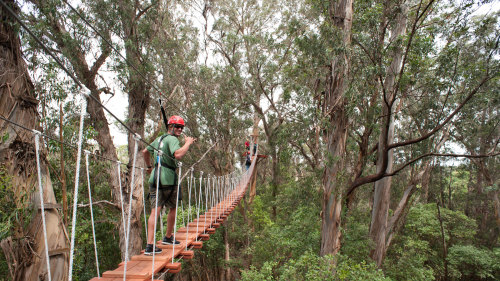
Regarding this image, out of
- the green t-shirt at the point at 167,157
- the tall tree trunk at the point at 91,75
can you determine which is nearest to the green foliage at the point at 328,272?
the tall tree trunk at the point at 91,75

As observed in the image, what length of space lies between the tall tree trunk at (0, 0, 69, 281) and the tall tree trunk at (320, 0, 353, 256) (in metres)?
3.38

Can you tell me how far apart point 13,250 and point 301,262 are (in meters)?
3.38

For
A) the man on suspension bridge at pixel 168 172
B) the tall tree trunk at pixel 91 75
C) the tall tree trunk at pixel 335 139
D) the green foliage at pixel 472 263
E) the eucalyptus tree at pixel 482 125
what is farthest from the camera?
the green foliage at pixel 472 263

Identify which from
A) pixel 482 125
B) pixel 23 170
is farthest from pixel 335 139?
pixel 482 125

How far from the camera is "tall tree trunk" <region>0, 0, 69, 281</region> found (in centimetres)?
213

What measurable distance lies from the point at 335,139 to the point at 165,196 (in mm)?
3078

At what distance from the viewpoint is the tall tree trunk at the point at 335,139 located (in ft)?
14.3

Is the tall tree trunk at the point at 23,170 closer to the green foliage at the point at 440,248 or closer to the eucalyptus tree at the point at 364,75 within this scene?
the eucalyptus tree at the point at 364,75

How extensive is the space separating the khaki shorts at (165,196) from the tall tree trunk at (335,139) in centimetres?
282

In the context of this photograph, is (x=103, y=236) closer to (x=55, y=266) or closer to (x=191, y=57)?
(x=191, y=57)

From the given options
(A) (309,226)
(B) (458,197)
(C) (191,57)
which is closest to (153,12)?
(C) (191,57)

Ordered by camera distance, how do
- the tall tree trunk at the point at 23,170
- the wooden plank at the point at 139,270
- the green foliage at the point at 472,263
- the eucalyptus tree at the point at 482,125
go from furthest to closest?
the green foliage at the point at 472,263
the eucalyptus tree at the point at 482,125
the tall tree trunk at the point at 23,170
the wooden plank at the point at 139,270

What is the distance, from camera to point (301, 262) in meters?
4.26

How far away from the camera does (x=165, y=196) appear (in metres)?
2.02
